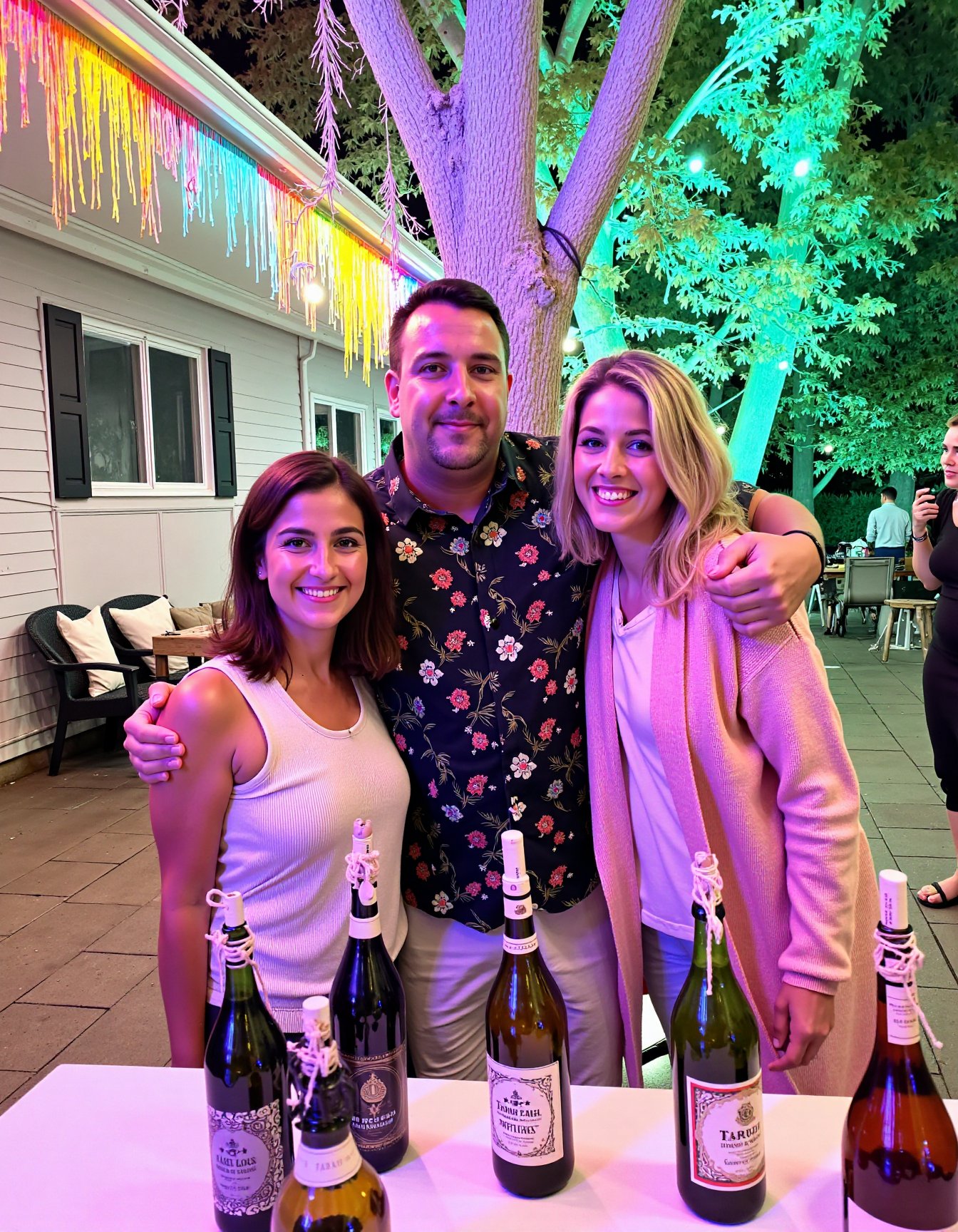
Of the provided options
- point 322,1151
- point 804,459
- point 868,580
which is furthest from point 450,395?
point 804,459

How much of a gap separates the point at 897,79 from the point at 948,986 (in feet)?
38.5

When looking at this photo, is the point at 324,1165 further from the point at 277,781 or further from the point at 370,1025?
the point at 277,781

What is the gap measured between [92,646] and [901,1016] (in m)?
6.02

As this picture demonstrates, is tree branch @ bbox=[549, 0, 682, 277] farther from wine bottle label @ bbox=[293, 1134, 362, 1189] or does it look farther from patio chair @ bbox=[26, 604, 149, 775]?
patio chair @ bbox=[26, 604, 149, 775]

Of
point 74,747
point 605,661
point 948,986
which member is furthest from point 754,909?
point 74,747

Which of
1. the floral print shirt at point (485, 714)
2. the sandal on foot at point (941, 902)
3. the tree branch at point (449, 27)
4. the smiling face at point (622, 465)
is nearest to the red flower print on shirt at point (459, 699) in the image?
the floral print shirt at point (485, 714)

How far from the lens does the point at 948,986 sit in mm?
3061

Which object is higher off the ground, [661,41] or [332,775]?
[661,41]

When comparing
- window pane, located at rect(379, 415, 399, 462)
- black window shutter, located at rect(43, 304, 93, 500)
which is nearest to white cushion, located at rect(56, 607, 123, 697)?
black window shutter, located at rect(43, 304, 93, 500)

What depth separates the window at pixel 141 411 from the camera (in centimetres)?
685

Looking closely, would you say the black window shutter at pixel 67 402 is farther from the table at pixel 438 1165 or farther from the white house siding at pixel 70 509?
the table at pixel 438 1165

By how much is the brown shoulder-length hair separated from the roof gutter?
2619mm

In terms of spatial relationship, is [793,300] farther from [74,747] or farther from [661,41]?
[74,747]

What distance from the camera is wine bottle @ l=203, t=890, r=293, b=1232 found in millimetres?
909
